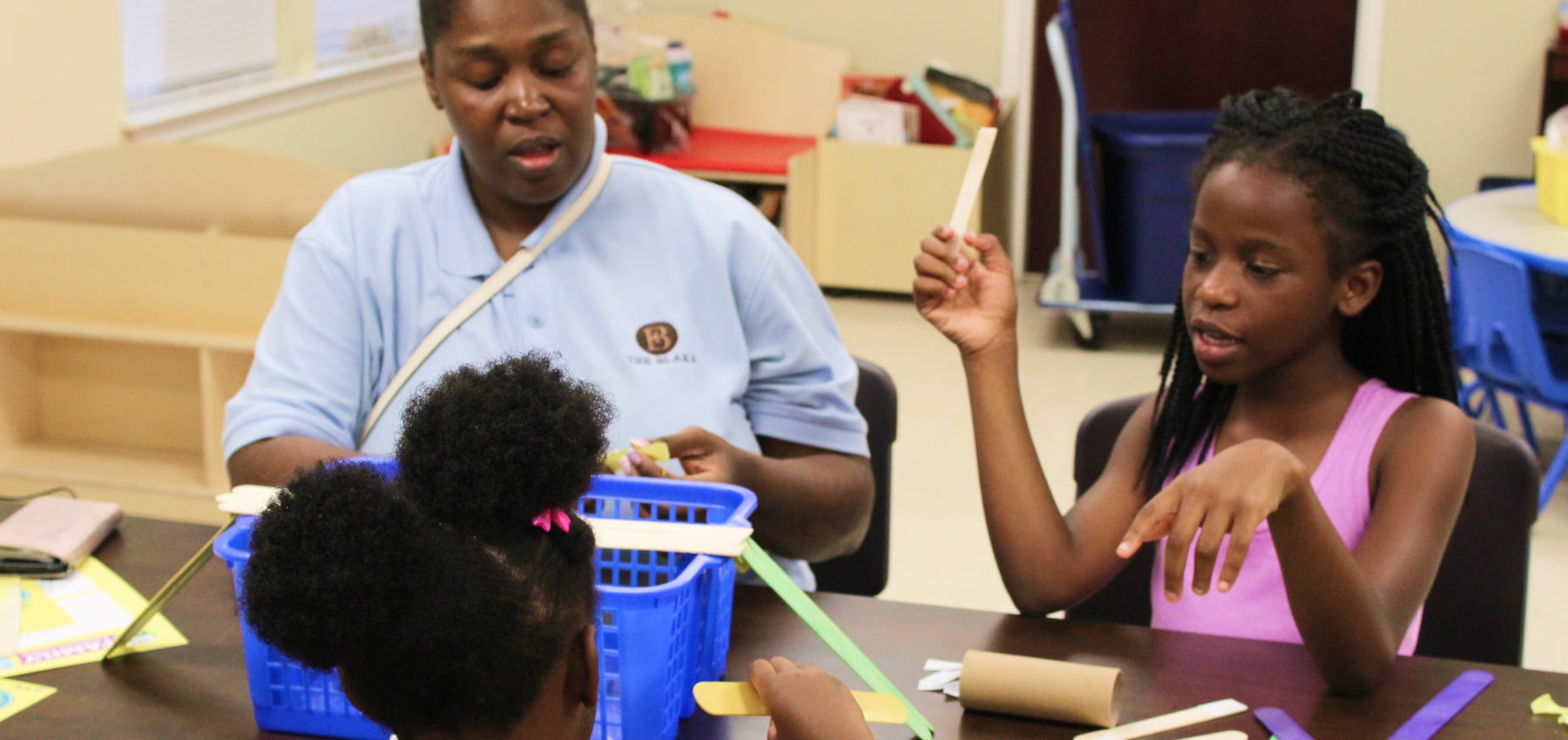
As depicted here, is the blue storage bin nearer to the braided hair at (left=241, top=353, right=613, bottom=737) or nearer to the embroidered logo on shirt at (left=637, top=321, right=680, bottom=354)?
the embroidered logo on shirt at (left=637, top=321, right=680, bottom=354)

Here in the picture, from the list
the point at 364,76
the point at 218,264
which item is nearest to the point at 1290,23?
the point at 364,76

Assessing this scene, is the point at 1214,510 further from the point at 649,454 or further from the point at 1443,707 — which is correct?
the point at 649,454

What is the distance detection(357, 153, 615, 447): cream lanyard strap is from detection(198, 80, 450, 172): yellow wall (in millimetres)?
2868

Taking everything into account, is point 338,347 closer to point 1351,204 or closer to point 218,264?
point 1351,204

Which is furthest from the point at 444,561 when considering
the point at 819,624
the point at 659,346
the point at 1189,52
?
the point at 1189,52

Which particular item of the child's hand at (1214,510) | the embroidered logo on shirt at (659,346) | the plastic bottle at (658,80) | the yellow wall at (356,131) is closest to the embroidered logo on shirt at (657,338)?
the embroidered logo on shirt at (659,346)

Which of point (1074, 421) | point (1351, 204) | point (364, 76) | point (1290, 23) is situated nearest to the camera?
point (1351, 204)

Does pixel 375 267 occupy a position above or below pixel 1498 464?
above

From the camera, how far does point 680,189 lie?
1667 millimetres

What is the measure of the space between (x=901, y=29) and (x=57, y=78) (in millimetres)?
3227

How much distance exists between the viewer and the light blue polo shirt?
61.7 inches

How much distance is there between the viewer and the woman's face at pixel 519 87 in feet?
4.95

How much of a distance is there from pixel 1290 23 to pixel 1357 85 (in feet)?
1.15

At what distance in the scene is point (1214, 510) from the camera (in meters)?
1.10
